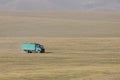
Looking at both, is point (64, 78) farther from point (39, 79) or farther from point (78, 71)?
point (78, 71)

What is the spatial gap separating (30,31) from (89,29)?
1602 cm

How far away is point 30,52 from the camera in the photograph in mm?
62969

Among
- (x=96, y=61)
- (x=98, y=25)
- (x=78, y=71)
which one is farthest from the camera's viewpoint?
(x=98, y=25)

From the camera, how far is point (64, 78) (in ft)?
106

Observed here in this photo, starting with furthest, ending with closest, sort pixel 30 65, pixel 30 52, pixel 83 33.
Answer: pixel 83 33 < pixel 30 52 < pixel 30 65

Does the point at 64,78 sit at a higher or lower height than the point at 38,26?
lower

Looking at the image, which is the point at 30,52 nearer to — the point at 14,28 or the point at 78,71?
the point at 78,71

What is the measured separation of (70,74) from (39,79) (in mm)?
3483

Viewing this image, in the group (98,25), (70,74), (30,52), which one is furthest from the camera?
(98,25)

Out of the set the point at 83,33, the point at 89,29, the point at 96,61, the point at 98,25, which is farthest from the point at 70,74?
the point at 98,25

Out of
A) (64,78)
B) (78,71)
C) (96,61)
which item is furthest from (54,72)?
(96,61)

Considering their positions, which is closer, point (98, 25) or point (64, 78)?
point (64, 78)

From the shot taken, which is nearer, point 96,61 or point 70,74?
point 70,74

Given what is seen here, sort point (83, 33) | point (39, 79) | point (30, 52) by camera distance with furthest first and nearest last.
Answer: point (83, 33) < point (30, 52) < point (39, 79)
